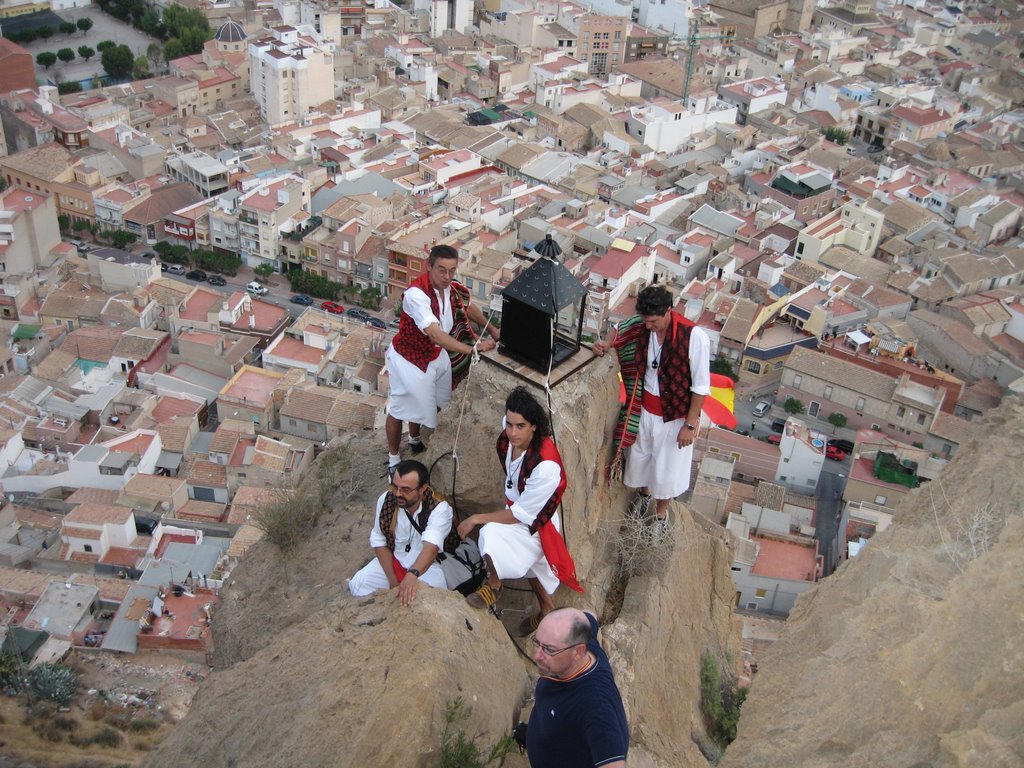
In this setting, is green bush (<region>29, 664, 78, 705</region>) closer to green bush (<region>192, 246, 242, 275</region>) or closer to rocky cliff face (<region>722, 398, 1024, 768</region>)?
rocky cliff face (<region>722, 398, 1024, 768</region>)

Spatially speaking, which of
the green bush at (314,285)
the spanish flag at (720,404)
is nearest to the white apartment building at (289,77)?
the green bush at (314,285)

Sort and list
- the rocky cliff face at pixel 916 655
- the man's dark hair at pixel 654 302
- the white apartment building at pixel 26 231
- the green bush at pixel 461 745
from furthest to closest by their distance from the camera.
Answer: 1. the white apartment building at pixel 26 231
2. the man's dark hair at pixel 654 302
3. the green bush at pixel 461 745
4. the rocky cliff face at pixel 916 655

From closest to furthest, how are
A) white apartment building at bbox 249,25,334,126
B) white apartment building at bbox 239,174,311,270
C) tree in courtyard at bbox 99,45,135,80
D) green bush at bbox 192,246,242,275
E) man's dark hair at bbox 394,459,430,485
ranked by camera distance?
man's dark hair at bbox 394,459,430,485
white apartment building at bbox 239,174,311,270
green bush at bbox 192,246,242,275
white apartment building at bbox 249,25,334,126
tree in courtyard at bbox 99,45,135,80

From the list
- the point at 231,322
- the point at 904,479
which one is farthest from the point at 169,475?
the point at 904,479

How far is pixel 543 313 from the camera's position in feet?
17.3

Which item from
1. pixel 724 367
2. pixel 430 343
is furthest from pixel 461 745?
pixel 724 367

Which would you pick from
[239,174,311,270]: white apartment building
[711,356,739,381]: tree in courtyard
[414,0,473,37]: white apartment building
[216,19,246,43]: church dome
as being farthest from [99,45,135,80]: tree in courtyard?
[711,356,739,381]: tree in courtyard

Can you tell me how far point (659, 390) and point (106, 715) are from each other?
1139cm

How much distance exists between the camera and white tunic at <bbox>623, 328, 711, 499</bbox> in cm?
541

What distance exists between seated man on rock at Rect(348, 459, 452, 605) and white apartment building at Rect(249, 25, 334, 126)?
3313cm

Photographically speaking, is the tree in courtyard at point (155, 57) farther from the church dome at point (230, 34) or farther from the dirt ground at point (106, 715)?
the dirt ground at point (106, 715)

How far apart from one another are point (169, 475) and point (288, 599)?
14.7 metres

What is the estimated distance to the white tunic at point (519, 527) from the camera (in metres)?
4.81

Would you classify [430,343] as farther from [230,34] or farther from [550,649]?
[230,34]
